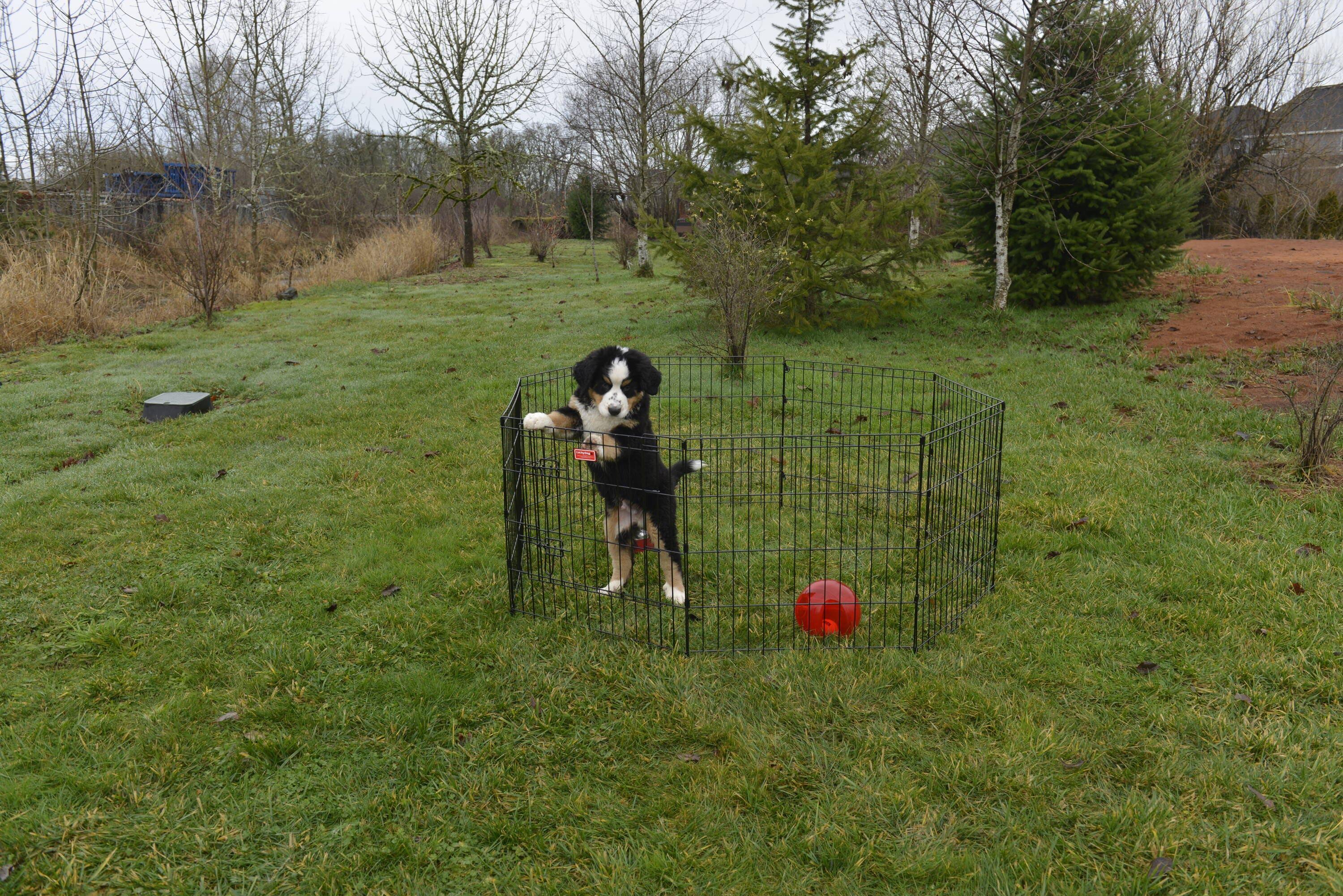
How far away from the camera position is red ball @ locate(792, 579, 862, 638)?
389 cm

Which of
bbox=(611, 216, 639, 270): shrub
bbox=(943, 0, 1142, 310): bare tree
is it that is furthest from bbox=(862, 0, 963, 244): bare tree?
bbox=(611, 216, 639, 270): shrub

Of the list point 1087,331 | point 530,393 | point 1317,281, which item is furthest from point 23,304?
point 1317,281

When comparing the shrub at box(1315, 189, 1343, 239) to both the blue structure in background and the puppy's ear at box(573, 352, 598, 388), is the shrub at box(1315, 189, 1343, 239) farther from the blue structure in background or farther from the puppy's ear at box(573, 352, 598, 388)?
the blue structure in background

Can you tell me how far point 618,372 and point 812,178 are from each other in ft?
31.5

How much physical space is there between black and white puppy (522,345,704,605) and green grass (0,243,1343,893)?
0.66 meters

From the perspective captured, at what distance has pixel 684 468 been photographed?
441cm

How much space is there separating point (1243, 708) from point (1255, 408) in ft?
17.8

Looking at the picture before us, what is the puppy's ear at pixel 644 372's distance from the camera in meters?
4.19

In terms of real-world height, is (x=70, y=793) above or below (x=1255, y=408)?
below

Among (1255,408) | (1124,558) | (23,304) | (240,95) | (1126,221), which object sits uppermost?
(240,95)

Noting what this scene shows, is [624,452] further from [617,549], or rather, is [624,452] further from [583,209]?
[583,209]

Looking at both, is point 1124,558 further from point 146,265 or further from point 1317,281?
point 146,265

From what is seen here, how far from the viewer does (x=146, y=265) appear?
1781 centimetres

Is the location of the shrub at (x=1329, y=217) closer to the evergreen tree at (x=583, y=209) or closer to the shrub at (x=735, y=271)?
the shrub at (x=735, y=271)
